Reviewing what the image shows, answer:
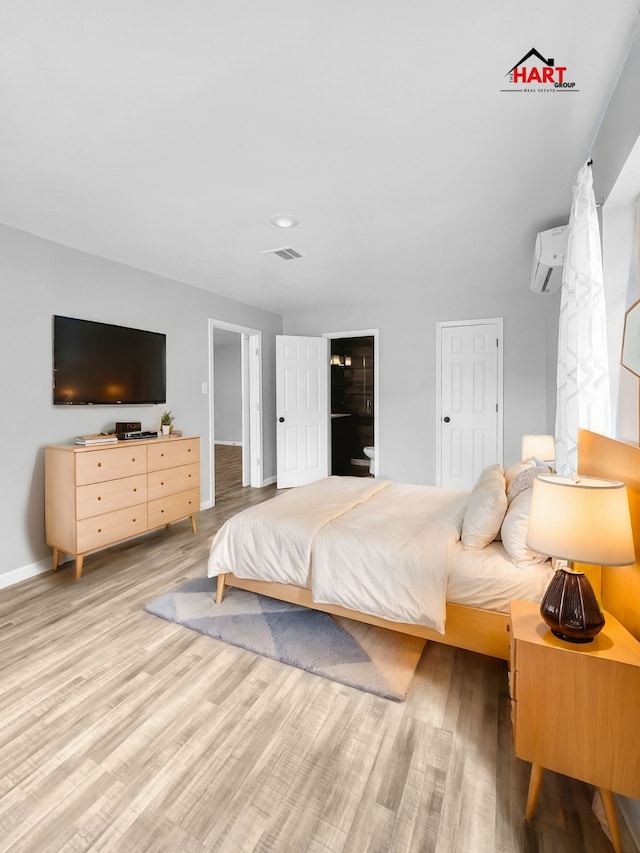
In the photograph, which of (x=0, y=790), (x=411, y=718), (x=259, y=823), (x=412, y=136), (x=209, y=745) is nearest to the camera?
(x=259, y=823)

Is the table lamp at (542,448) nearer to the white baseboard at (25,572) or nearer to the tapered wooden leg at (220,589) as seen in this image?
the tapered wooden leg at (220,589)

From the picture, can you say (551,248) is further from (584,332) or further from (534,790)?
(534,790)

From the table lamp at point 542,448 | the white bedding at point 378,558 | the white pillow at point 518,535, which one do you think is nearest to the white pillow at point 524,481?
the white pillow at point 518,535

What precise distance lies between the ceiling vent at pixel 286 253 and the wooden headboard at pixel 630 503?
2.61 meters

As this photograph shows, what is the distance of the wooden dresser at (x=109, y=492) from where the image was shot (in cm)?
296

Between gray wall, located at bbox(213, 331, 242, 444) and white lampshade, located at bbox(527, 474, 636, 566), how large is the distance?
344 inches

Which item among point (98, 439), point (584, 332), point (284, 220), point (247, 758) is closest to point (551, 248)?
point (584, 332)

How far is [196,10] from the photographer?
51.2 inches

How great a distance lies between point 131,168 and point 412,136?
147cm

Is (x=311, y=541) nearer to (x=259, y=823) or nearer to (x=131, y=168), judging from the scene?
(x=259, y=823)

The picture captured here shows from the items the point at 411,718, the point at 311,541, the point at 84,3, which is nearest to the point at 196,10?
the point at 84,3

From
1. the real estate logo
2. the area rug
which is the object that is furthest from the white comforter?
the real estate logo

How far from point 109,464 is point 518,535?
2.86m

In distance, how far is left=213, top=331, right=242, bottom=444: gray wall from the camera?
955cm
